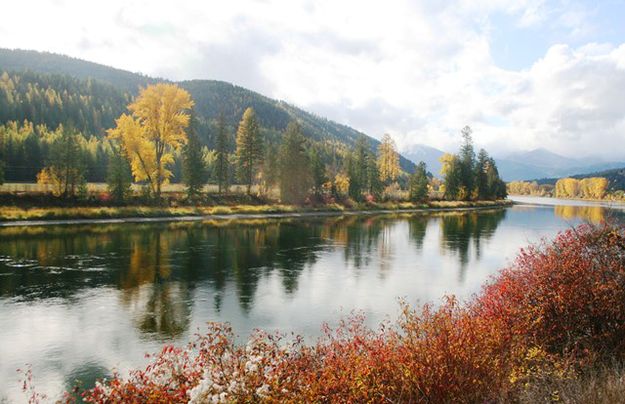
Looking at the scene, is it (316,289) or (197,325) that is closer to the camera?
(197,325)

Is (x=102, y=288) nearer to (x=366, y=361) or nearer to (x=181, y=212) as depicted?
(x=366, y=361)

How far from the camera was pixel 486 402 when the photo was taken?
7.47m

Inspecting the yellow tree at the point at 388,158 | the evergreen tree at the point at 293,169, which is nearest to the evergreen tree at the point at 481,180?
the yellow tree at the point at 388,158

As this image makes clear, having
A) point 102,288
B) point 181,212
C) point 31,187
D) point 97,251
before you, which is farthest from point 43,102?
point 102,288

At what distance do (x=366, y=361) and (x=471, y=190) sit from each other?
396 ft

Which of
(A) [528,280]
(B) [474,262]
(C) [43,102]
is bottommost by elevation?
(B) [474,262]

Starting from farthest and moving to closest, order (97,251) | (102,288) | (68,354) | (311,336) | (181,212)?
Result: (181,212) < (97,251) < (102,288) < (311,336) < (68,354)

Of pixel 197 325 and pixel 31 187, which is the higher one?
pixel 31 187

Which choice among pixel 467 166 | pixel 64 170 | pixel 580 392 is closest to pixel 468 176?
pixel 467 166

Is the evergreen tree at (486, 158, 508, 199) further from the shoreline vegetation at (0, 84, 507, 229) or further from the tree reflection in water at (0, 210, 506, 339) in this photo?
the tree reflection in water at (0, 210, 506, 339)

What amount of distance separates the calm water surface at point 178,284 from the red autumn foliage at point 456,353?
3.66 meters

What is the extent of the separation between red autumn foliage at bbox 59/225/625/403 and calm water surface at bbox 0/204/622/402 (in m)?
3.66

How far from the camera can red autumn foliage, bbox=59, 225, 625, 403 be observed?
7336 mm

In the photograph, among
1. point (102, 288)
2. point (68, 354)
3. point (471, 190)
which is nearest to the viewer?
point (68, 354)
